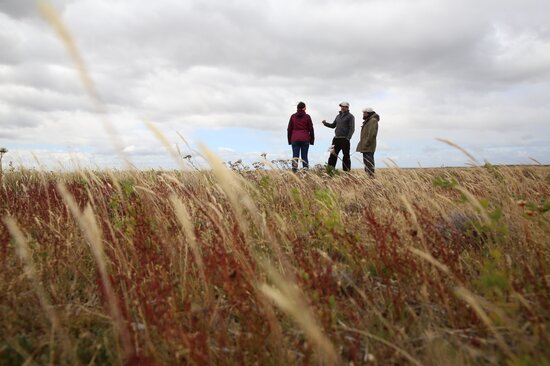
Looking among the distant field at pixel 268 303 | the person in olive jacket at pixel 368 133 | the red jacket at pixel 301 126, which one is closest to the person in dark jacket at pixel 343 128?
the person in olive jacket at pixel 368 133

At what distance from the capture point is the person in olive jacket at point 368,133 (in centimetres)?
1000

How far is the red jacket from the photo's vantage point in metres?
10.9

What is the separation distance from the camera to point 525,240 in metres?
2.49

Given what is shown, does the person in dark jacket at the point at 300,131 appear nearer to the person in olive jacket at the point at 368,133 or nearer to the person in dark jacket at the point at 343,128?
the person in dark jacket at the point at 343,128

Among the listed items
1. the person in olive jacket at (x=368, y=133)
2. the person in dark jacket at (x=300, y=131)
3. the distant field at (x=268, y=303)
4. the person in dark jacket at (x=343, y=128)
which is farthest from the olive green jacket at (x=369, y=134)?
the distant field at (x=268, y=303)

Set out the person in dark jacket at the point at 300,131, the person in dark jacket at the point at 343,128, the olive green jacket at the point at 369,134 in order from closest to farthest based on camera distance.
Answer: the olive green jacket at the point at 369,134 < the person in dark jacket at the point at 343,128 < the person in dark jacket at the point at 300,131

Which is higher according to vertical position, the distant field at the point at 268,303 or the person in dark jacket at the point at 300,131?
the person in dark jacket at the point at 300,131

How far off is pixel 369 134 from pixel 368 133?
0.14 feet

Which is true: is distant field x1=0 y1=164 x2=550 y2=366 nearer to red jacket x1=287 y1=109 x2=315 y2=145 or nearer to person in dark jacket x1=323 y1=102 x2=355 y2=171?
person in dark jacket x1=323 y1=102 x2=355 y2=171

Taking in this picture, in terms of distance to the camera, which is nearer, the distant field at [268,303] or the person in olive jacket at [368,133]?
the distant field at [268,303]

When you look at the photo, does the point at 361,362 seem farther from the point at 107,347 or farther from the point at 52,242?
the point at 52,242

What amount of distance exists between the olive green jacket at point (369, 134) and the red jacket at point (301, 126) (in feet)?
5.34

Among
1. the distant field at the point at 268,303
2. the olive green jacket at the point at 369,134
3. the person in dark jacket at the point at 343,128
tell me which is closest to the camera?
the distant field at the point at 268,303

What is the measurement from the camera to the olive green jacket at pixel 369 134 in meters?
9.99
